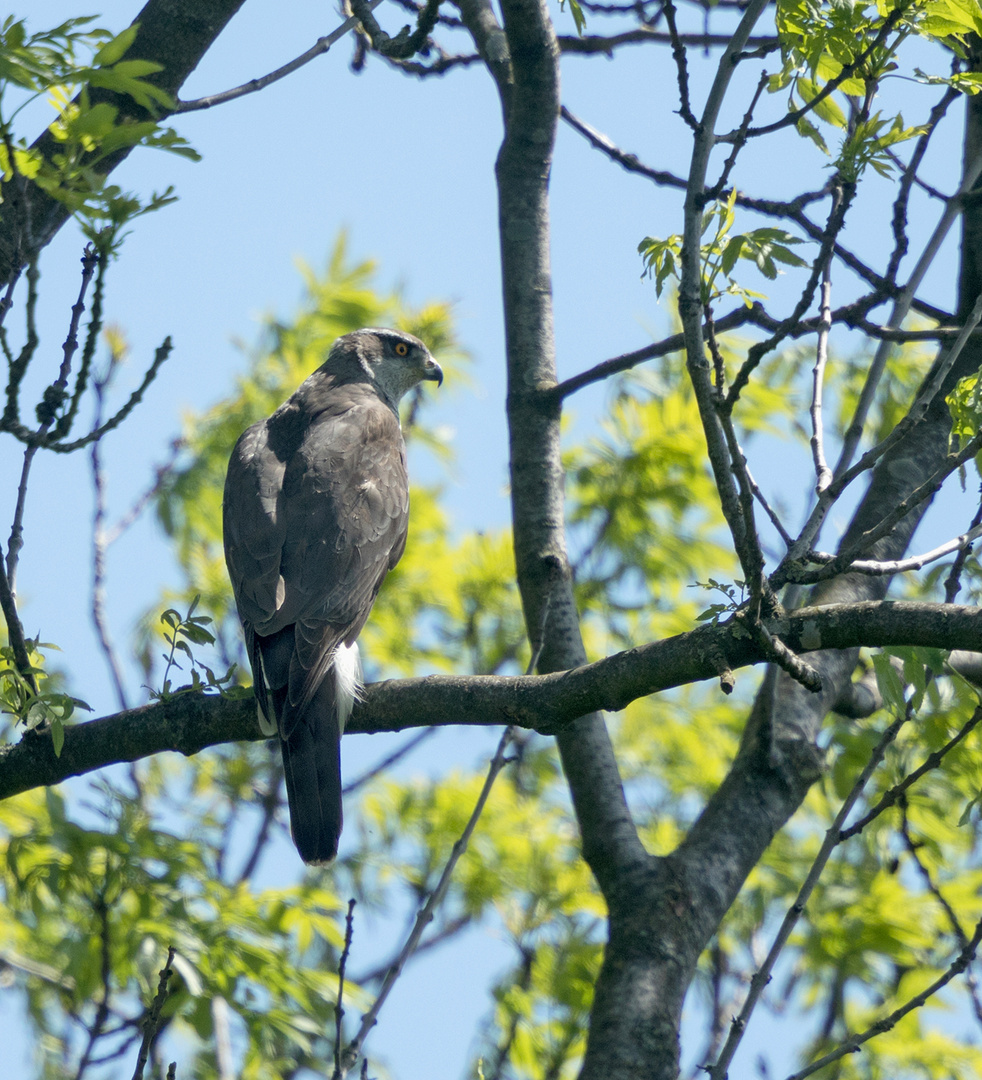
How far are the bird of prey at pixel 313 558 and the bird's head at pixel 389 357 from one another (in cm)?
65

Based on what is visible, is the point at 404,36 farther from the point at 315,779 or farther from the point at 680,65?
the point at 315,779

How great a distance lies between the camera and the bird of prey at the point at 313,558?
12.4ft

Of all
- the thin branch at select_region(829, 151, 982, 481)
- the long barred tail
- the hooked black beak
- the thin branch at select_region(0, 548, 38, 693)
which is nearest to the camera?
the thin branch at select_region(0, 548, 38, 693)

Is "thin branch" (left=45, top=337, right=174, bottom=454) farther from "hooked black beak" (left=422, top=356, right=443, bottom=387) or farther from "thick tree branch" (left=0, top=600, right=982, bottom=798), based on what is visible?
"hooked black beak" (left=422, top=356, right=443, bottom=387)

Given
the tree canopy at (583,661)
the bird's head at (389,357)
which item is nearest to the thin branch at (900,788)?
the tree canopy at (583,661)

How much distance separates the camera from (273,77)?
11.2 feet

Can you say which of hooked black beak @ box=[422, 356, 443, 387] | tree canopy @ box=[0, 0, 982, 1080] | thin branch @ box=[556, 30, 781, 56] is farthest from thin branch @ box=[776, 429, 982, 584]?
hooked black beak @ box=[422, 356, 443, 387]

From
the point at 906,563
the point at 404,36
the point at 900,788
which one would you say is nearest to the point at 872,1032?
the point at 900,788

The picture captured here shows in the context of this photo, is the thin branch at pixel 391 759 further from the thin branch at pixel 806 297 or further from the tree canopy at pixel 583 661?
the thin branch at pixel 806 297

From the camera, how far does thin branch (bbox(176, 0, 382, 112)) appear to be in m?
3.37

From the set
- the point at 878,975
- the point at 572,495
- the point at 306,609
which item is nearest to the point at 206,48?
the point at 306,609

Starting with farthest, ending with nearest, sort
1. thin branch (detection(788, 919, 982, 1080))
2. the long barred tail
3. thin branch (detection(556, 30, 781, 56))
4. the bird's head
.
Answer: the bird's head
thin branch (detection(556, 30, 781, 56))
the long barred tail
thin branch (detection(788, 919, 982, 1080))

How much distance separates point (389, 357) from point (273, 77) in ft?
9.64

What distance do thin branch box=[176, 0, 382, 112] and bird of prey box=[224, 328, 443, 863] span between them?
1.59 meters
